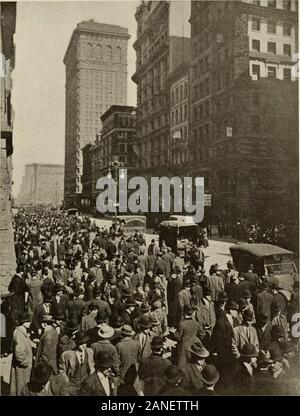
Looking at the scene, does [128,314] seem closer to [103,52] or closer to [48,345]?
[48,345]

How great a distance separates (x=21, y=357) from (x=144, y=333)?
183 cm

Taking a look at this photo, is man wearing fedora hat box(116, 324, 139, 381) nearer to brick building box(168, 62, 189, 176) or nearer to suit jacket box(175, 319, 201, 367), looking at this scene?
suit jacket box(175, 319, 201, 367)

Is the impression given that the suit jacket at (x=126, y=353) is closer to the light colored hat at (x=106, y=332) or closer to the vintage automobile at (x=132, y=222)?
the light colored hat at (x=106, y=332)

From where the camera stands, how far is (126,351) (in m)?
5.92

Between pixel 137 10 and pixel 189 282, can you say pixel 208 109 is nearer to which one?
pixel 137 10

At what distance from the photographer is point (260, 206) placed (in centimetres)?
1263

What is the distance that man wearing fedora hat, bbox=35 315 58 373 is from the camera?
6.09m

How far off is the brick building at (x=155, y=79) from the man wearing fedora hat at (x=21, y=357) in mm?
6054

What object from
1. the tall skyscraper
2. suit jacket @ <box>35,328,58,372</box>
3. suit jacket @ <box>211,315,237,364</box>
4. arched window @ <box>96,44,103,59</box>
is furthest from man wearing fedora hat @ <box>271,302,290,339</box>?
arched window @ <box>96,44,103,59</box>

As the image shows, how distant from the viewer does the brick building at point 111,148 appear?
12084 millimetres

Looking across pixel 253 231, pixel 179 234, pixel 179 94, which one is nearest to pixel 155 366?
pixel 179 234

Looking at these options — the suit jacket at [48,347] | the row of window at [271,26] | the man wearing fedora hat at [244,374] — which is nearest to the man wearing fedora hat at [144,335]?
the suit jacket at [48,347]

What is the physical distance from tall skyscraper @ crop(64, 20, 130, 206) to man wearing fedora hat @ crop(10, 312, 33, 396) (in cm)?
647
